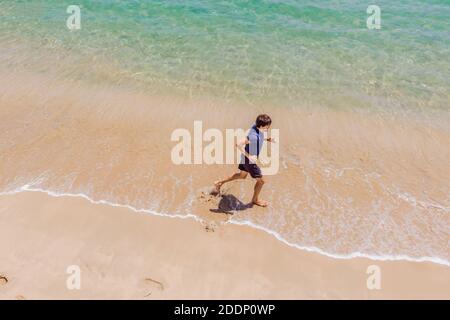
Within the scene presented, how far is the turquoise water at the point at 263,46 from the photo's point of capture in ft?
30.5

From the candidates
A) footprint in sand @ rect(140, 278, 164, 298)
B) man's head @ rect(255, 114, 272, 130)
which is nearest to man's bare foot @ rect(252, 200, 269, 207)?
man's head @ rect(255, 114, 272, 130)

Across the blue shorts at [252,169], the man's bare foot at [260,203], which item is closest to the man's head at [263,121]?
the blue shorts at [252,169]

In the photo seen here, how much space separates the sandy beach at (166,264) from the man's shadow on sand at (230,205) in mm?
384

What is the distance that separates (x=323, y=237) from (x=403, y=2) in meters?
12.8

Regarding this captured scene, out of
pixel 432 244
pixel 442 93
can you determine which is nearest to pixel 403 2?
pixel 442 93

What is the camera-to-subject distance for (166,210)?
602cm

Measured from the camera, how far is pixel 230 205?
20.2 feet

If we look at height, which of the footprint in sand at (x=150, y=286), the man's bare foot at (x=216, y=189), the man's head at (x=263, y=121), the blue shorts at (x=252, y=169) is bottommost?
the footprint in sand at (x=150, y=286)

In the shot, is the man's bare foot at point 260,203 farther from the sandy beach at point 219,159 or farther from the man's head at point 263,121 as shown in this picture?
the man's head at point 263,121

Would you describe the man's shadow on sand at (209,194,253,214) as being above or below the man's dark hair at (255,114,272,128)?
below

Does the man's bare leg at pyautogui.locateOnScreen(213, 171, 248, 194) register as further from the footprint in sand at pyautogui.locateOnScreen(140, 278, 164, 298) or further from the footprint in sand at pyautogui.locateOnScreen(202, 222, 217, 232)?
the footprint in sand at pyautogui.locateOnScreen(140, 278, 164, 298)

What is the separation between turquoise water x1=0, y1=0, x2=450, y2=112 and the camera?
366 inches

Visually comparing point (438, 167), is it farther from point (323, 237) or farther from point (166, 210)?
point (166, 210)

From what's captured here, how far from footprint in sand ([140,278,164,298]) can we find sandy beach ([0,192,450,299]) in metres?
0.01
